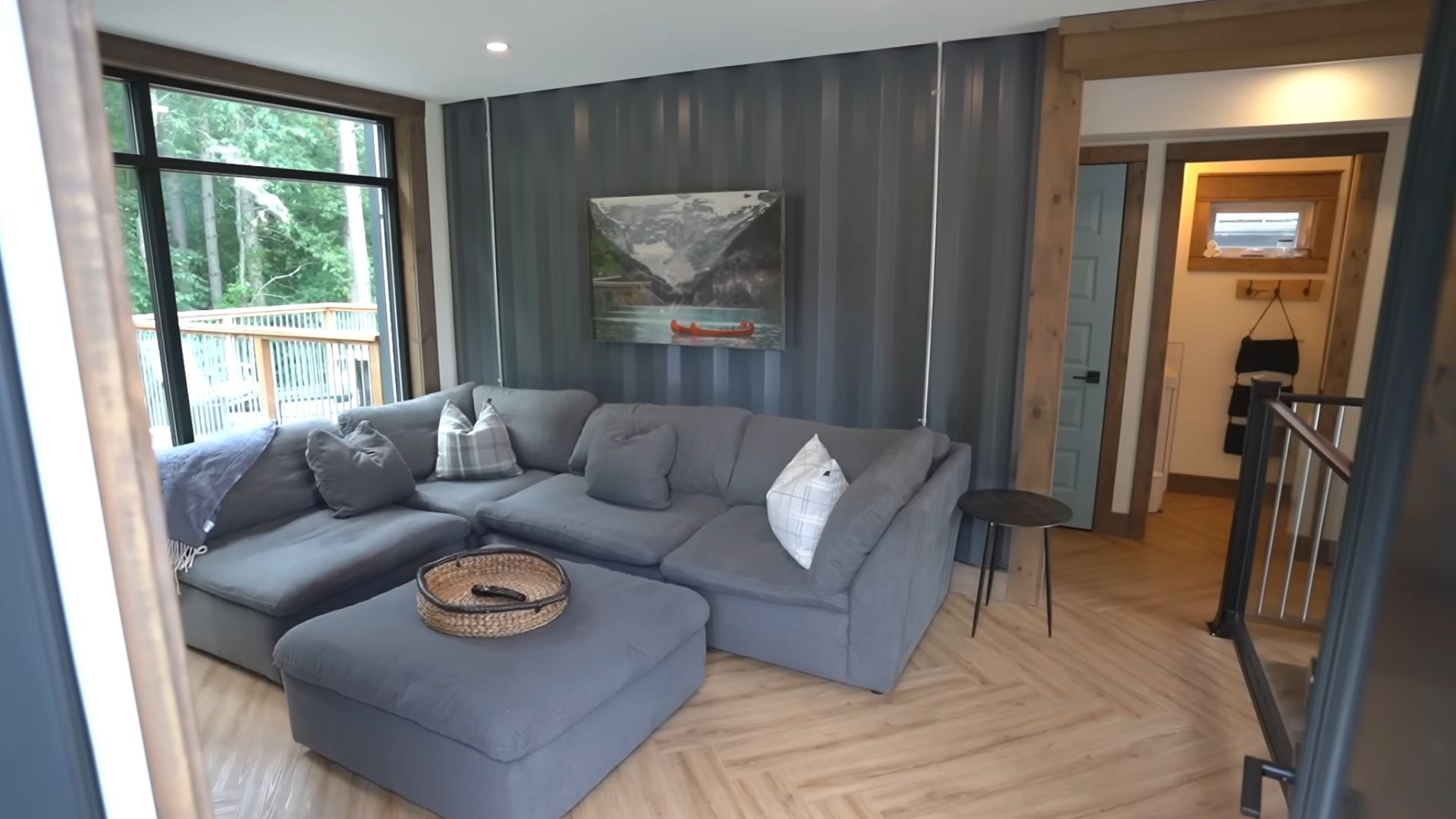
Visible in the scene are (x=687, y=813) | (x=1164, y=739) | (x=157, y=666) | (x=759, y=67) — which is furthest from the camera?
(x=759, y=67)

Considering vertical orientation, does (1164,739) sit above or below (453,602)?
below

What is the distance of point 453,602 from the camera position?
238 cm

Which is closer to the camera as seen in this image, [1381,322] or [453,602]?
[1381,322]

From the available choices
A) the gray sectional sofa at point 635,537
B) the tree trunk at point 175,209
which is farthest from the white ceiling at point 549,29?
the gray sectional sofa at point 635,537

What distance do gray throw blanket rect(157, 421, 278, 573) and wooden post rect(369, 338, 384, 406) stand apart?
1285mm

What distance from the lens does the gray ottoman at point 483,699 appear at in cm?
207

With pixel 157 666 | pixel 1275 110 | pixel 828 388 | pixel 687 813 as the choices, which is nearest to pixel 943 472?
pixel 828 388

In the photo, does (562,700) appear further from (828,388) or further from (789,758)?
(828,388)

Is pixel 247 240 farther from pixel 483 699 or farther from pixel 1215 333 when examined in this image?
pixel 1215 333

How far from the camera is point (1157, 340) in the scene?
13.8 feet

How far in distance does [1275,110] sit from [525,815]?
13.0 feet

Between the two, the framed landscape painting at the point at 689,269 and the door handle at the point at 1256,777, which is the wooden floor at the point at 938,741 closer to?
the door handle at the point at 1256,777

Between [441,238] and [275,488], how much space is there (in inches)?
78.9

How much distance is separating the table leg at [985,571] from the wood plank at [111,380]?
2.93 metres
